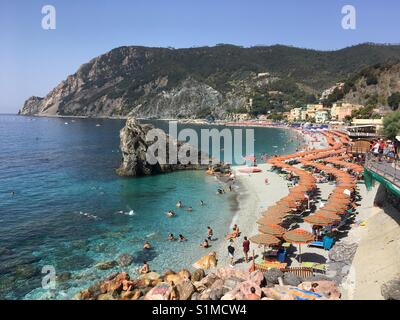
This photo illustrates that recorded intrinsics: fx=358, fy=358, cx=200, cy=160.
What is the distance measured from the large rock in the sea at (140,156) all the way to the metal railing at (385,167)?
96.8ft

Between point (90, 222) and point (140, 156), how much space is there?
65.3ft

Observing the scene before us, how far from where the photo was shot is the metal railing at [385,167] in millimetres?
18781

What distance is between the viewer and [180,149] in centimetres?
5322

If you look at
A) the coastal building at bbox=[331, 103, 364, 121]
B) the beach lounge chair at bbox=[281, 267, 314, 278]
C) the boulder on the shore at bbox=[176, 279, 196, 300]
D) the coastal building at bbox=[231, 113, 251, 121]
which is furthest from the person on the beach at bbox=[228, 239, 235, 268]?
the coastal building at bbox=[231, 113, 251, 121]

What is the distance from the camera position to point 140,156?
47.5 m

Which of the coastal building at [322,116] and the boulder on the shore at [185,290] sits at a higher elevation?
the coastal building at [322,116]

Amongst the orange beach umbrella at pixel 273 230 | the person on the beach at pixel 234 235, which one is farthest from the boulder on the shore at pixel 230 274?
the person on the beach at pixel 234 235

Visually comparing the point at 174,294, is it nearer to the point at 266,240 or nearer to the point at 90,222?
the point at 266,240

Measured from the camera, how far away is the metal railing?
18781 millimetres

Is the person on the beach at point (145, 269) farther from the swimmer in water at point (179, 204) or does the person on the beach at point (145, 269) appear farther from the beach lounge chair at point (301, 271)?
the swimmer in water at point (179, 204)

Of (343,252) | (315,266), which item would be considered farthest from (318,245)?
(315,266)

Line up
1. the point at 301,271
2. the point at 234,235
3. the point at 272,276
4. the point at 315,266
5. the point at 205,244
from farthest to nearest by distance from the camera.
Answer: the point at 234,235, the point at 205,244, the point at 315,266, the point at 301,271, the point at 272,276
